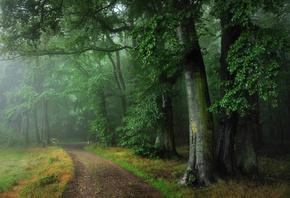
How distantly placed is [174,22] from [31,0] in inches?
220

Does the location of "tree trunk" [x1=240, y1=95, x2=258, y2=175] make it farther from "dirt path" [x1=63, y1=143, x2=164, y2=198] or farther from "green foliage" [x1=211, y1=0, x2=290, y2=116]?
"dirt path" [x1=63, y1=143, x2=164, y2=198]

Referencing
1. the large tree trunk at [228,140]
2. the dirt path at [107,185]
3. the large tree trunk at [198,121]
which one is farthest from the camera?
the large tree trunk at [228,140]

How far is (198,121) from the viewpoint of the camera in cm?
710

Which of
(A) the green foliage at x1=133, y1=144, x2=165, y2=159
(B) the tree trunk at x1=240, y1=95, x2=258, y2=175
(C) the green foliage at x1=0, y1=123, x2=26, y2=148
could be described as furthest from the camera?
(C) the green foliage at x1=0, y1=123, x2=26, y2=148

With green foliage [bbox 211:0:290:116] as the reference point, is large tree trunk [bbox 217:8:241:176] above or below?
below

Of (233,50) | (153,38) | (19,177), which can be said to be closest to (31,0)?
(153,38)

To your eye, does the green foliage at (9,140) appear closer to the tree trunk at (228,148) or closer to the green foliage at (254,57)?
the tree trunk at (228,148)

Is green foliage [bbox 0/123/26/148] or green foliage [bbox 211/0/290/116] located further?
green foliage [bbox 0/123/26/148]

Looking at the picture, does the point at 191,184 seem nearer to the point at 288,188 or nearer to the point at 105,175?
the point at 288,188

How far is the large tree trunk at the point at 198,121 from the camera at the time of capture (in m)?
6.86

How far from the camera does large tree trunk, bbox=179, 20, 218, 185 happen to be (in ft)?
22.5

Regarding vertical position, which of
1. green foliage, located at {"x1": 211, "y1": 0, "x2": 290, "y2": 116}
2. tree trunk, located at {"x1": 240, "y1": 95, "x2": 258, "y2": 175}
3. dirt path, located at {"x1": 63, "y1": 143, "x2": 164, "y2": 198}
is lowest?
dirt path, located at {"x1": 63, "y1": 143, "x2": 164, "y2": 198}

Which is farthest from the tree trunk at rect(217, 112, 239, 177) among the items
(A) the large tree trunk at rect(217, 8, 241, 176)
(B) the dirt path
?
(B) the dirt path

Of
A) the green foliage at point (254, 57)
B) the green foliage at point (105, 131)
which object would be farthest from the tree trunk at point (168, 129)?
the green foliage at point (105, 131)
